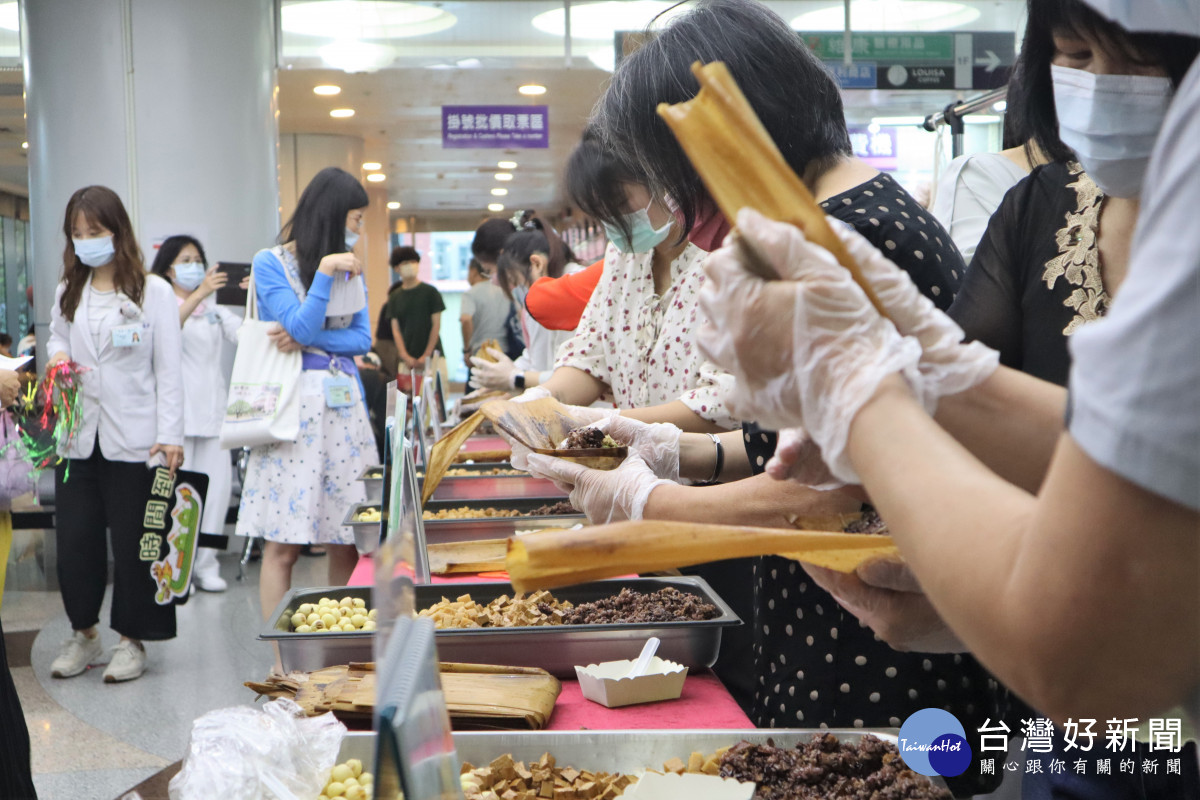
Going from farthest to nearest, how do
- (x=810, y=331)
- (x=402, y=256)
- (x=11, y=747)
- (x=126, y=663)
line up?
(x=402, y=256) → (x=126, y=663) → (x=11, y=747) → (x=810, y=331)

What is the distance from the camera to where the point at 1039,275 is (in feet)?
4.19

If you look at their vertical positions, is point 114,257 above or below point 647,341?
above

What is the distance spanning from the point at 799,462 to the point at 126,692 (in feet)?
11.8

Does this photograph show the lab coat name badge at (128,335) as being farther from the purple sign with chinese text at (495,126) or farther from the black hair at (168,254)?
the purple sign with chinese text at (495,126)

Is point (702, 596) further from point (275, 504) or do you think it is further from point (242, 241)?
point (242, 241)

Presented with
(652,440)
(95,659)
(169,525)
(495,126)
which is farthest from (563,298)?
(495,126)

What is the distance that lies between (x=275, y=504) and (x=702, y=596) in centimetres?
220

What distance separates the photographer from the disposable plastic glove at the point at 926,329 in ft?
2.25

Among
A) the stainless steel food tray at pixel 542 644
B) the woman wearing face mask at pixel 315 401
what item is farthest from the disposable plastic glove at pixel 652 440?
the woman wearing face mask at pixel 315 401

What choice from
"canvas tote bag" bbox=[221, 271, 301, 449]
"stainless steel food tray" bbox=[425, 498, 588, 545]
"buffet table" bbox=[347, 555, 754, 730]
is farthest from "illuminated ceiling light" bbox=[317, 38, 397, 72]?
"buffet table" bbox=[347, 555, 754, 730]

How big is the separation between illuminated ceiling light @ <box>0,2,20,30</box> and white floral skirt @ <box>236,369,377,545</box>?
3.59m

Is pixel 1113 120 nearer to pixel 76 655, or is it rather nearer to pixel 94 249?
pixel 94 249

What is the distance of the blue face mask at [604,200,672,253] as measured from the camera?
240 centimetres

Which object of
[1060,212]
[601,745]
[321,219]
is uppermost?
[321,219]
